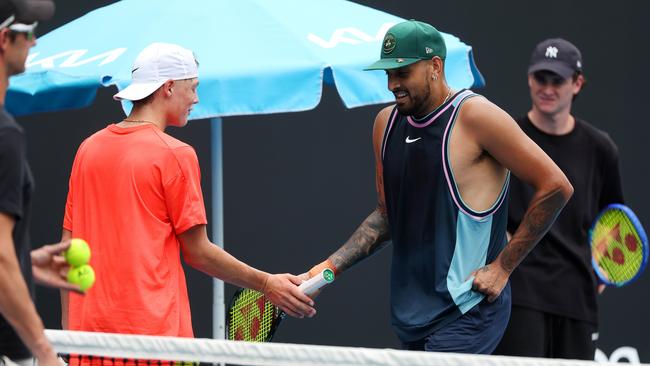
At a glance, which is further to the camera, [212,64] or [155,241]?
[212,64]

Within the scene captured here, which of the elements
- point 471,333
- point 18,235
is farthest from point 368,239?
point 18,235

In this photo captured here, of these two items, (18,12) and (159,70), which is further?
(159,70)

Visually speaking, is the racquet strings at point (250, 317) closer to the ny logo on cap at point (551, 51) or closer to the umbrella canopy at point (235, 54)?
the umbrella canopy at point (235, 54)

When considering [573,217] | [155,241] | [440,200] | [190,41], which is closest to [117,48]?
[190,41]

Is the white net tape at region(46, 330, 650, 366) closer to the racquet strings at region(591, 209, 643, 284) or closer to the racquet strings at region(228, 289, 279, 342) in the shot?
the racquet strings at region(228, 289, 279, 342)

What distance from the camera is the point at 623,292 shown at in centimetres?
716

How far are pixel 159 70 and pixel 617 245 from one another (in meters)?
2.39

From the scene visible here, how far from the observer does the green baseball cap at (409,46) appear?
4426mm

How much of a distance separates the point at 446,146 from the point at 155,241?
108 cm

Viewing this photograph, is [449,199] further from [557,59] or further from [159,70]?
[557,59]

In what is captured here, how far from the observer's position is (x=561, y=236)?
5.28 metres

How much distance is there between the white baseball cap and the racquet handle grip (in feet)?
3.00

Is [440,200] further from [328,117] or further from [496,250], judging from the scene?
[328,117]

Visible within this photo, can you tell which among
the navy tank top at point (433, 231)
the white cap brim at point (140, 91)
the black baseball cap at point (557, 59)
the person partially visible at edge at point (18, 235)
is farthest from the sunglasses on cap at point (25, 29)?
the black baseball cap at point (557, 59)
